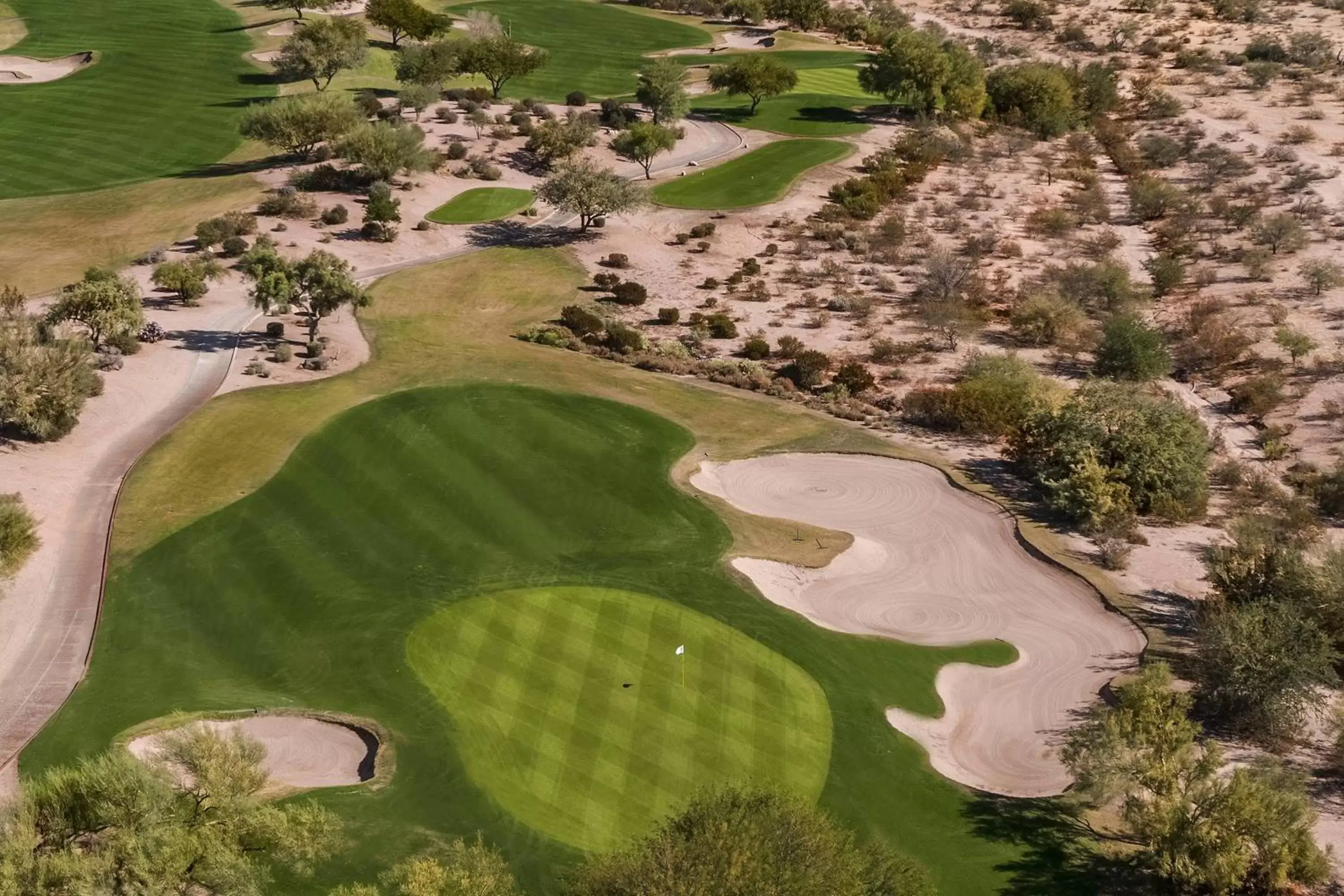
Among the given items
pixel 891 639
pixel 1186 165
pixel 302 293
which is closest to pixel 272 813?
pixel 891 639

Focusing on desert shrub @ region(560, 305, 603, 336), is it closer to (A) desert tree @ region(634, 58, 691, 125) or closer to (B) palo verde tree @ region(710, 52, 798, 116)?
(A) desert tree @ region(634, 58, 691, 125)

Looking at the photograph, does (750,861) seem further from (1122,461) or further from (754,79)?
(754,79)

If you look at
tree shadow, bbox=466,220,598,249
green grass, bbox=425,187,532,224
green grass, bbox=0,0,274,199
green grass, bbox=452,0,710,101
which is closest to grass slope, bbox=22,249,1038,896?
tree shadow, bbox=466,220,598,249

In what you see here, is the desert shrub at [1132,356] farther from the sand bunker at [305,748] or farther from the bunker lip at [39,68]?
the bunker lip at [39,68]

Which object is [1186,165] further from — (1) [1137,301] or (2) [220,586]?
(2) [220,586]

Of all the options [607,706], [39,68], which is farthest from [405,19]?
[607,706]

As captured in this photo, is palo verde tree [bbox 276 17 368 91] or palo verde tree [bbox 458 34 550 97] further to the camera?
palo verde tree [bbox 458 34 550 97]
